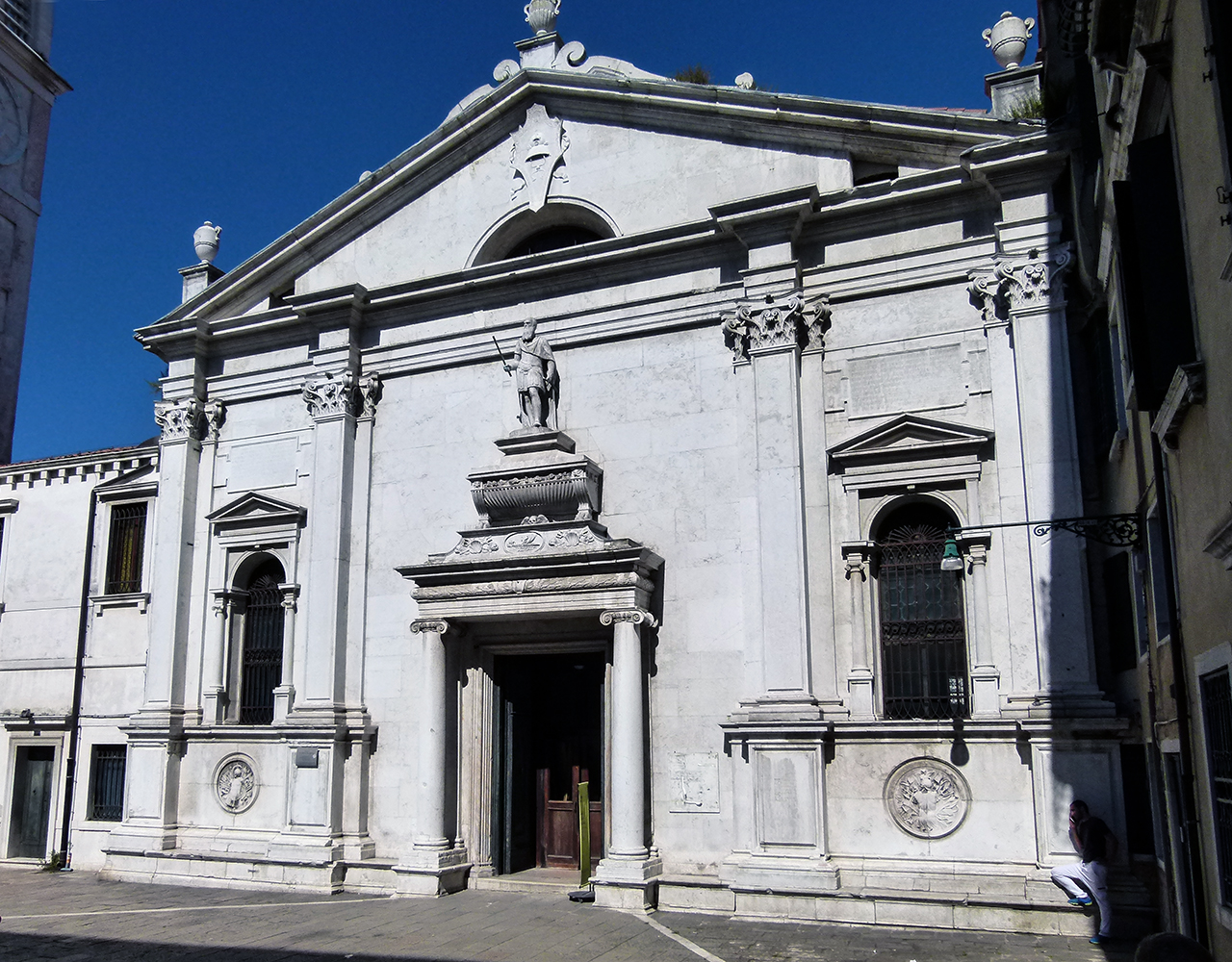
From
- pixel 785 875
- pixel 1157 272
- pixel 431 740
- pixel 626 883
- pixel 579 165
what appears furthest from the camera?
pixel 579 165

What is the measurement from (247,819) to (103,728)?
14.2ft

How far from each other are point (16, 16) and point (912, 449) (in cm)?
2715

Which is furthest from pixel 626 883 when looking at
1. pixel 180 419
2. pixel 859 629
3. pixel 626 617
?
pixel 180 419

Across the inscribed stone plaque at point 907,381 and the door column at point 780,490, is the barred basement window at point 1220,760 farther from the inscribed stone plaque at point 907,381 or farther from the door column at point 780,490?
the inscribed stone plaque at point 907,381

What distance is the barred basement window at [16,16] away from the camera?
28.5 meters

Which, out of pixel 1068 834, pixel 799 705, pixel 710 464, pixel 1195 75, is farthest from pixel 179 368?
pixel 1195 75

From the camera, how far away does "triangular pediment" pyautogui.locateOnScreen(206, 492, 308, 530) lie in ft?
60.6

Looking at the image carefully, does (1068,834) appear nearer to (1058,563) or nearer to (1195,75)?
(1058,563)

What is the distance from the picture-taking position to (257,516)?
1883cm

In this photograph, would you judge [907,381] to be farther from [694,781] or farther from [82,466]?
[82,466]

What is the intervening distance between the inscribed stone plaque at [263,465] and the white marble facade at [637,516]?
8cm

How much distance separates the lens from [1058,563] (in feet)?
44.7

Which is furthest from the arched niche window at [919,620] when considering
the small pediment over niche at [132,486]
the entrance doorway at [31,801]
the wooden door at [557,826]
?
the entrance doorway at [31,801]

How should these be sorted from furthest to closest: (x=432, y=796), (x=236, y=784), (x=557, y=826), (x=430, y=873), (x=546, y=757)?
(x=236, y=784) → (x=546, y=757) → (x=557, y=826) → (x=432, y=796) → (x=430, y=873)
